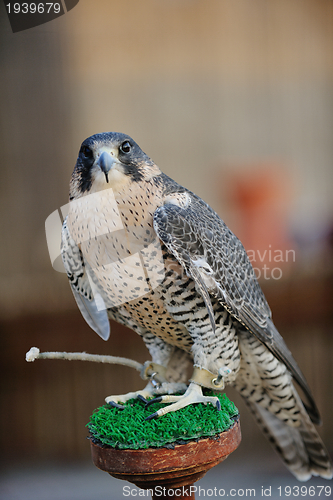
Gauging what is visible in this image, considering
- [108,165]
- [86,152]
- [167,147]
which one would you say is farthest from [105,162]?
[167,147]

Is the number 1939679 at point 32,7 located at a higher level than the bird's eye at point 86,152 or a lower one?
higher

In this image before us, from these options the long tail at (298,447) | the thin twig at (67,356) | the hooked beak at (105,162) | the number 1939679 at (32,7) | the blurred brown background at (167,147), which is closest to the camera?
the hooked beak at (105,162)

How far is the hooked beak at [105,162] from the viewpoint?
3.45ft

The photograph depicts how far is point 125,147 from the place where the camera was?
1146 millimetres

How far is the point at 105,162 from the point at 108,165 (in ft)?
0.04

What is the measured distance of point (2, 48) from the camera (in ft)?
8.03

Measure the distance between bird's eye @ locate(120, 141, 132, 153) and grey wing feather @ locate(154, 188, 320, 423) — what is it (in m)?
0.20

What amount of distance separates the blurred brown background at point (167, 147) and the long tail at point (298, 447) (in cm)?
115

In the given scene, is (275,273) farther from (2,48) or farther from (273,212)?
(2,48)

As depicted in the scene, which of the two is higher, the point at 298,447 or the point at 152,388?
the point at 152,388

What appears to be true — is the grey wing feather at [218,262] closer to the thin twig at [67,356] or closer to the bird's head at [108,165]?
the bird's head at [108,165]

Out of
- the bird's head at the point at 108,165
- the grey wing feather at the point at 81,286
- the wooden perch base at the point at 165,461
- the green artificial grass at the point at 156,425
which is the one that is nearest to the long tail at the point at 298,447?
the green artificial grass at the point at 156,425

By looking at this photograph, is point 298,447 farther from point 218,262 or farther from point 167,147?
point 167,147

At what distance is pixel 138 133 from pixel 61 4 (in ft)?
3.05
